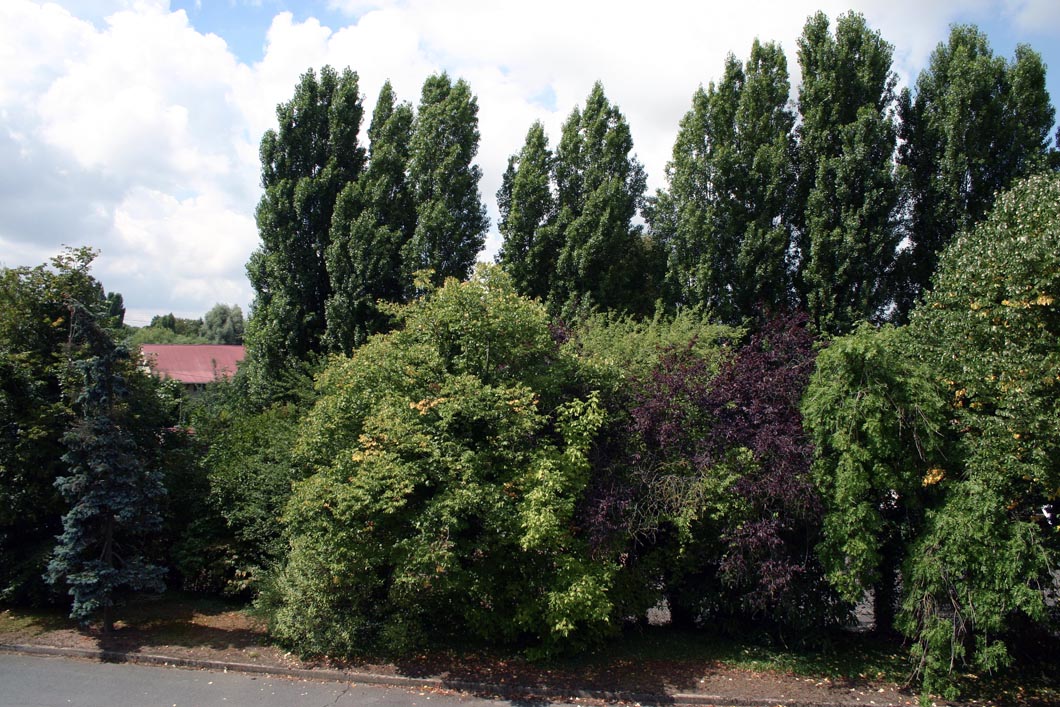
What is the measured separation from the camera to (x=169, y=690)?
8984mm

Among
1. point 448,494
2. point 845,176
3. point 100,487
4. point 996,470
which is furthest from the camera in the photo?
point 845,176

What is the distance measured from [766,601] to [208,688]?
7724mm

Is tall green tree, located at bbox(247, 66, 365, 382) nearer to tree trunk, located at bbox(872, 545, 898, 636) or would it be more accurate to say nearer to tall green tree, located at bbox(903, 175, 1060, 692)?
tree trunk, located at bbox(872, 545, 898, 636)

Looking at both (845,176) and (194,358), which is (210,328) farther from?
(845,176)

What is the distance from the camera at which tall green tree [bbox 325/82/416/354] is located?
18.6m

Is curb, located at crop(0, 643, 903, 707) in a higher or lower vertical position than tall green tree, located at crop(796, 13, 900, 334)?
lower

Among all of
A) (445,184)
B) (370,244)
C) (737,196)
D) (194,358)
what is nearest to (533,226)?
(445,184)

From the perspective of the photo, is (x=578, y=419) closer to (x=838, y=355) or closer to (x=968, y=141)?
(x=838, y=355)

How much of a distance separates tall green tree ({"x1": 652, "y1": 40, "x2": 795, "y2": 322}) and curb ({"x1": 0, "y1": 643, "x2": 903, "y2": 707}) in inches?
377

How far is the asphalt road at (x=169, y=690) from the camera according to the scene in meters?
8.65

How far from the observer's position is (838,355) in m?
9.16

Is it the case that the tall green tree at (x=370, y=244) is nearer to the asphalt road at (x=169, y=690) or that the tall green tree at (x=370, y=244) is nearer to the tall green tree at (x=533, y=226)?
the tall green tree at (x=533, y=226)

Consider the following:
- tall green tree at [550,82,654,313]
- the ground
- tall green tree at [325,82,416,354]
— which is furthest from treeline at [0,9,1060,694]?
tall green tree at [325,82,416,354]

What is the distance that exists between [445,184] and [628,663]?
13.6 m
